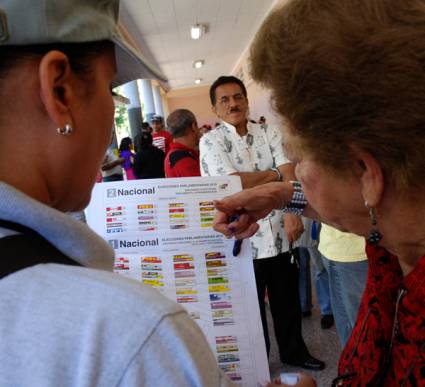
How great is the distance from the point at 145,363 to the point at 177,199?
787mm

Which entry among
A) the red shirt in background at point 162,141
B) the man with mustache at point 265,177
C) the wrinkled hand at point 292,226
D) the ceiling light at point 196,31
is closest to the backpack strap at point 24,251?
the man with mustache at point 265,177

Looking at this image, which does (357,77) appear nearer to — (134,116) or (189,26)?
(134,116)

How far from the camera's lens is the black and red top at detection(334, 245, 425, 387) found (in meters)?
0.71

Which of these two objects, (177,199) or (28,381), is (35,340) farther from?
(177,199)

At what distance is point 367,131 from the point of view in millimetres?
653

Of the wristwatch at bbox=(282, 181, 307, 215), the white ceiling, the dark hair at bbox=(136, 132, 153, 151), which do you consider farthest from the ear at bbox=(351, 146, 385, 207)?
the white ceiling

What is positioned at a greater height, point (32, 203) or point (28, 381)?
point (32, 203)

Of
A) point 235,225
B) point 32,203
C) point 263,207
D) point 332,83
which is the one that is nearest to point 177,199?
point 235,225

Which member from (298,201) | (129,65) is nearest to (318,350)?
(298,201)

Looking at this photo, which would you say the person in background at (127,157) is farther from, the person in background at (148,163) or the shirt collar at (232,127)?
the shirt collar at (232,127)

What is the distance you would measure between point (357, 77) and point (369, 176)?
0.18m

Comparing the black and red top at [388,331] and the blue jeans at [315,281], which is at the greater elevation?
the black and red top at [388,331]

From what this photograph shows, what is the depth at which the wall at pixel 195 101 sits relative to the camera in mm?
19172

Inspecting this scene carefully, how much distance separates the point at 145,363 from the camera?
1.21 feet
